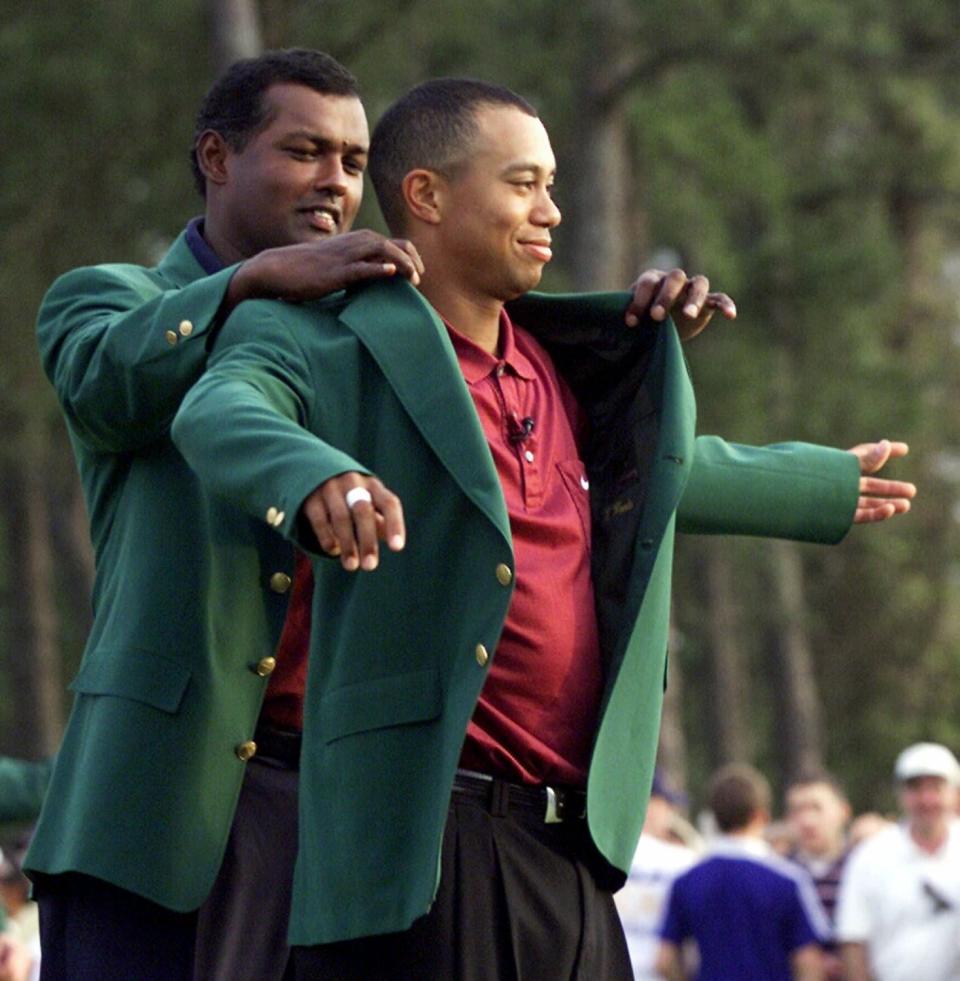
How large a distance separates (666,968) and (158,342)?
7.21m

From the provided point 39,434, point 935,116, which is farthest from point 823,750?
point 39,434

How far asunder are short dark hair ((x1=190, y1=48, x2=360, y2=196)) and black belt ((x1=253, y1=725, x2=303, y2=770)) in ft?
3.67

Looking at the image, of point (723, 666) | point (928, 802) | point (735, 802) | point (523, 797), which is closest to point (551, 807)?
point (523, 797)

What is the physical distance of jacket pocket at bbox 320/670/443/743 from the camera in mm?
3988

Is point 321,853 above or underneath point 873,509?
underneath

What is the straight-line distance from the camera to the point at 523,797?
4141mm

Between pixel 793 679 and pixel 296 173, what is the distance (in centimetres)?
2886

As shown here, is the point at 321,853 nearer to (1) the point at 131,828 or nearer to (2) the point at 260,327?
(1) the point at 131,828

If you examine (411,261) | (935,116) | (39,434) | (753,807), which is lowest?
(753,807)

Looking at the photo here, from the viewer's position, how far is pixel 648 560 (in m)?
4.22

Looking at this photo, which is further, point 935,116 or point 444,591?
point 935,116

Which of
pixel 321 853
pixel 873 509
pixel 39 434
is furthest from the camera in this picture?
pixel 39 434

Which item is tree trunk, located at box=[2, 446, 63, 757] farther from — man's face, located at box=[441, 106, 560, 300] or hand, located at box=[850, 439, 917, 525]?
man's face, located at box=[441, 106, 560, 300]

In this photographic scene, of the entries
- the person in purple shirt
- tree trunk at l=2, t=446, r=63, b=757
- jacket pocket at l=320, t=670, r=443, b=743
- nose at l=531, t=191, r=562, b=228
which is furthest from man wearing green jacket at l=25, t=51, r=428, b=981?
tree trunk at l=2, t=446, r=63, b=757
